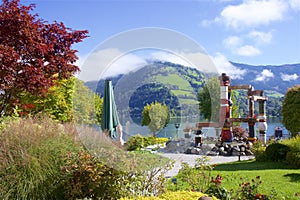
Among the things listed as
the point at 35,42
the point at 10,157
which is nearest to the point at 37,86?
the point at 35,42

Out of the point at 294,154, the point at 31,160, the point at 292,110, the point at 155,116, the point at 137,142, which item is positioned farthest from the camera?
the point at 292,110

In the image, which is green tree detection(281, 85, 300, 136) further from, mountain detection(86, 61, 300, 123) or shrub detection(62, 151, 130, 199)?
shrub detection(62, 151, 130, 199)

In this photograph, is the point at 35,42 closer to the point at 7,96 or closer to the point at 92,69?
the point at 7,96

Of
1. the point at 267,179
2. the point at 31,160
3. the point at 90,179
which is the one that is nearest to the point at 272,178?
the point at 267,179

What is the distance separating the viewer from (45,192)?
435 centimetres

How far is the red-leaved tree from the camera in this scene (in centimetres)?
916

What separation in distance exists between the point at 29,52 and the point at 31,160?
5.93 meters

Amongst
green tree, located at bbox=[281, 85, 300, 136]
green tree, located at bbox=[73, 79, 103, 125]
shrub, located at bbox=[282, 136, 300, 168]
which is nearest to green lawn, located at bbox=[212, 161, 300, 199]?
shrub, located at bbox=[282, 136, 300, 168]

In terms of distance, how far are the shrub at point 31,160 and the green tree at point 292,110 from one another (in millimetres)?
9765

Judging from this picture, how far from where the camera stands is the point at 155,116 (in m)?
4.11

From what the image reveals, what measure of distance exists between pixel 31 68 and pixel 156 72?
5983 millimetres

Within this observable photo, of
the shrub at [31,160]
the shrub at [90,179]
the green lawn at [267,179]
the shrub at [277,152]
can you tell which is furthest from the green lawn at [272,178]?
the shrub at [31,160]

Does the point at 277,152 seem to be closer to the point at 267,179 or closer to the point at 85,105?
the point at 267,179

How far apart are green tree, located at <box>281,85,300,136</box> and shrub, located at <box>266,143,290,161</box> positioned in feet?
12.4
